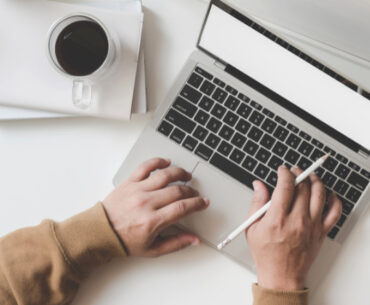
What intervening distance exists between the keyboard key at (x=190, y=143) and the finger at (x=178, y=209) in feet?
0.27

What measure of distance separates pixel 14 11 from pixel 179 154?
35 cm

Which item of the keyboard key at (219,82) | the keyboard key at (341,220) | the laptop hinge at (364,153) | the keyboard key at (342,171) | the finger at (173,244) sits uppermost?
the laptop hinge at (364,153)

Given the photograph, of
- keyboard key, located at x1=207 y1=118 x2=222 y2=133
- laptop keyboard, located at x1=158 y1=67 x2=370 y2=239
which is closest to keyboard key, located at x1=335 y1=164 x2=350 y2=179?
laptop keyboard, located at x1=158 y1=67 x2=370 y2=239

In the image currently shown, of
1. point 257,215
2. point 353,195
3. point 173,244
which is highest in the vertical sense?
point 353,195

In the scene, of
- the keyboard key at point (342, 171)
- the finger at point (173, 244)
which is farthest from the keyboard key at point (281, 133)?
the finger at point (173, 244)

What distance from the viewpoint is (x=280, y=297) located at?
60 cm

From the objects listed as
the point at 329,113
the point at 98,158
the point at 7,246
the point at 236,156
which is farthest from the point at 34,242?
the point at 329,113

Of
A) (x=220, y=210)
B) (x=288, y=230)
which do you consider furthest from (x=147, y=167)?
(x=288, y=230)

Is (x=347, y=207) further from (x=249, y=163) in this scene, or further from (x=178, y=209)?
(x=178, y=209)

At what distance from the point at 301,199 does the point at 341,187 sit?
7 cm

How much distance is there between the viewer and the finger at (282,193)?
1.95 ft

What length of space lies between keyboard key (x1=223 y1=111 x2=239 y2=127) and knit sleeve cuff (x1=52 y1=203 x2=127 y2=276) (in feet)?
0.80

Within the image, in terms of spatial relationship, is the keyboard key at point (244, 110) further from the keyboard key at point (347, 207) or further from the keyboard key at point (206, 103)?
the keyboard key at point (347, 207)

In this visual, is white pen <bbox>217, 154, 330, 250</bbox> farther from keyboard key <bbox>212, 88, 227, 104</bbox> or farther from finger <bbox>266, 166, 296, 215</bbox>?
keyboard key <bbox>212, 88, 227, 104</bbox>
